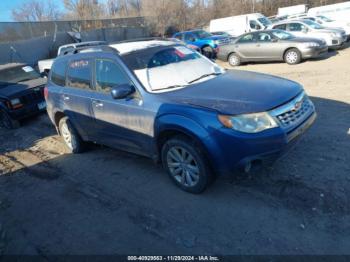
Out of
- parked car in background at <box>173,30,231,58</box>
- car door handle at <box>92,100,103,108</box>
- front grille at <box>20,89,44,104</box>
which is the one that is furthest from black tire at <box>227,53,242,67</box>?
car door handle at <box>92,100,103,108</box>

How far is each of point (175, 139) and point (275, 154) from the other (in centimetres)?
119

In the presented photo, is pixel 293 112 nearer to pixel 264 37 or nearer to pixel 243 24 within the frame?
pixel 264 37

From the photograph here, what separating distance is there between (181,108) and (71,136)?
3.06 m

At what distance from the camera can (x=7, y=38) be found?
25156mm

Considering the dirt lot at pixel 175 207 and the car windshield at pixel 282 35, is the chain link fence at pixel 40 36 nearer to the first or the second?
the car windshield at pixel 282 35

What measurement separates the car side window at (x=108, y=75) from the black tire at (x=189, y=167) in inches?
43.5

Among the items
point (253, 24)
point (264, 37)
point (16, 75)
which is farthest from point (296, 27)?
point (16, 75)

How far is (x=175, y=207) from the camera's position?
144 inches

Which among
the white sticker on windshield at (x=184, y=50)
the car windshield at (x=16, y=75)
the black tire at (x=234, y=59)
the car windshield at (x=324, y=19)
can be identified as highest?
the white sticker on windshield at (x=184, y=50)

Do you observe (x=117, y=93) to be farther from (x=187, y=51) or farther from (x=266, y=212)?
(x=266, y=212)

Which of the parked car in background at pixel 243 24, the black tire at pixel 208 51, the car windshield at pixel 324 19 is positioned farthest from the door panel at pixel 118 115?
the parked car in background at pixel 243 24

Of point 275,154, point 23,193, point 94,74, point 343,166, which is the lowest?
point 23,193

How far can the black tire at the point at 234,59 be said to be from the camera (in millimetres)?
13320

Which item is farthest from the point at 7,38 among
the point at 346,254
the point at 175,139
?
the point at 346,254
